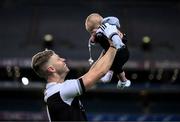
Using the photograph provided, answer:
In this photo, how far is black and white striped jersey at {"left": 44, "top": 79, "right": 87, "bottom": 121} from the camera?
4.79m

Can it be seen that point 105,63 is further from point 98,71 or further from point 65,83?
point 65,83

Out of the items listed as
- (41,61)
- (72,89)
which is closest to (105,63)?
(72,89)

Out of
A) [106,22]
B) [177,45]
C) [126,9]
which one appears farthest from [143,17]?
[106,22]

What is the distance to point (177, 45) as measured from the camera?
17859mm

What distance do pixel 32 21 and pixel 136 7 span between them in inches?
160

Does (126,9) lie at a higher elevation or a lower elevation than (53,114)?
lower

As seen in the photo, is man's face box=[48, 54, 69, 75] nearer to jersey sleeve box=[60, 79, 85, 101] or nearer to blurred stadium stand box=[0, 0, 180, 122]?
jersey sleeve box=[60, 79, 85, 101]

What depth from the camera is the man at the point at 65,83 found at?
4797 mm

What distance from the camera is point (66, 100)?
484 centimetres

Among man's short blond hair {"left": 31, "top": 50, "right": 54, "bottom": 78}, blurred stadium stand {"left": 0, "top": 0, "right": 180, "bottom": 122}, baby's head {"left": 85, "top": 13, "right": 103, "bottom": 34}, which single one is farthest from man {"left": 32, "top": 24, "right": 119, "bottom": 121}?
blurred stadium stand {"left": 0, "top": 0, "right": 180, "bottom": 122}

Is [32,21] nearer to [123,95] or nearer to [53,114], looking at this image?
[123,95]

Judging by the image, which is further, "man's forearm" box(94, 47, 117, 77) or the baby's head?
the baby's head

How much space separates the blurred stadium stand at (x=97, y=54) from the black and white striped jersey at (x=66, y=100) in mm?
11362

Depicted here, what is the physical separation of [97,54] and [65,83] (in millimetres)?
11396
